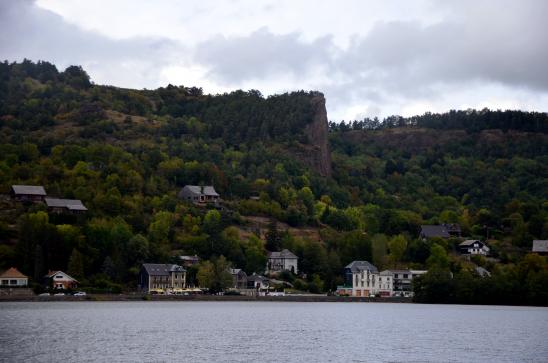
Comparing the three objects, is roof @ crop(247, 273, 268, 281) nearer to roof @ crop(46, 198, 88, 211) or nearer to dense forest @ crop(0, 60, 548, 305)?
dense forest @ crop(0, 60, 548, 305)

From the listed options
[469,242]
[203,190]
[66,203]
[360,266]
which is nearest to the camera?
[360,266]

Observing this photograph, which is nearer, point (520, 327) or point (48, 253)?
point (520, 327)

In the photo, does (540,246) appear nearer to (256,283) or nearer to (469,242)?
(469,242)

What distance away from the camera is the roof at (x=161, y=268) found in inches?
4808

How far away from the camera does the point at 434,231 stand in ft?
547

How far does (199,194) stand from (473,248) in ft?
156

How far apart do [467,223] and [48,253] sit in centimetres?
8879

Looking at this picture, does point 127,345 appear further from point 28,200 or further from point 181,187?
point 181,187

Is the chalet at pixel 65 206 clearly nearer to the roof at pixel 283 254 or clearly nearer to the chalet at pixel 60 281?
the chalet at pixel 60 281

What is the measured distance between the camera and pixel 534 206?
18162cm

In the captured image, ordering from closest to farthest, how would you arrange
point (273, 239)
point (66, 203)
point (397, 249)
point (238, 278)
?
point (238, 278) → point (66, 203) → point (273, 239) → point (397, 249)

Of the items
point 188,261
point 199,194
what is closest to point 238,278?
point 188,261

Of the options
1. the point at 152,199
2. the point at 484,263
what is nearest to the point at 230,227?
the point at 152,199

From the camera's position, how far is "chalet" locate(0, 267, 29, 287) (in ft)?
359
